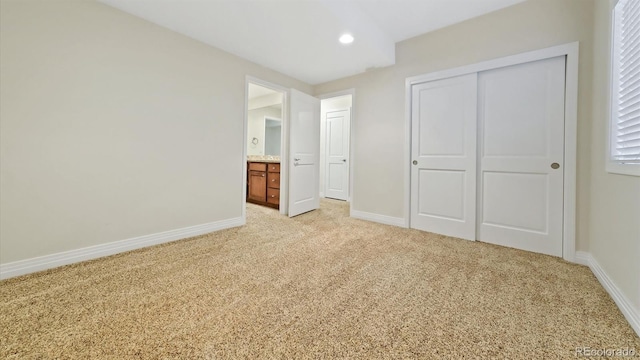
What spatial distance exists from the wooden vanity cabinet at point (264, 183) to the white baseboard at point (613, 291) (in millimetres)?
3601

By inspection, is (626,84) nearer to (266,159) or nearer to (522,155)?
(522,155)

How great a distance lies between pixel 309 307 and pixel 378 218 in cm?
218

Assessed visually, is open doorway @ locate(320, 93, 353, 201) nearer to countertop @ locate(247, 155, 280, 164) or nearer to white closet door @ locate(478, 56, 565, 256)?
countertop @ locate(247, 155, 280, 164)

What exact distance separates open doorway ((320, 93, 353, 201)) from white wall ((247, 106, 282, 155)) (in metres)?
1.35

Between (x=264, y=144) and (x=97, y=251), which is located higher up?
(x=264, y=144)

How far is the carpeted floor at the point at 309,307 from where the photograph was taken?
1.06 metres

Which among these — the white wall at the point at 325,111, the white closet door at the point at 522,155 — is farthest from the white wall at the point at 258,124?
the white closet door at the point at 522,155

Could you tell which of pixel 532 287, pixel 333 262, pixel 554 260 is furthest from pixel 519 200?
pixel 333 262

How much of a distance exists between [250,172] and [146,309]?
3.49 meters

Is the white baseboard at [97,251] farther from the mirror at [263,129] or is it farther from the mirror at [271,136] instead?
the mirror at [271,136]

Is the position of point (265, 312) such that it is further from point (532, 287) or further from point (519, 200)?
point (519, 200)

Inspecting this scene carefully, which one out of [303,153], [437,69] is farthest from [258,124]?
[437,69]

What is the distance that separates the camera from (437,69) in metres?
2.78

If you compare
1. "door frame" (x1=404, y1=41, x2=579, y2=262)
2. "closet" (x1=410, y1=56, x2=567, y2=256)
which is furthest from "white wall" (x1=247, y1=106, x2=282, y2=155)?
"door frame" (x1=404, y1=41, x2=579, y2=262)
